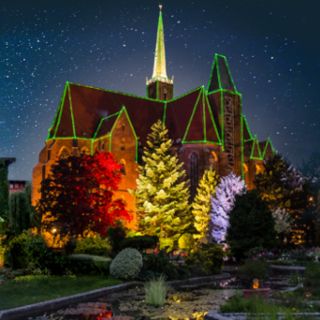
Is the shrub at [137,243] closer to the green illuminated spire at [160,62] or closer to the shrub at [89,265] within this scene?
the shrub at [89,265]

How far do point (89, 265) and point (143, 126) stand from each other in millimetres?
37579

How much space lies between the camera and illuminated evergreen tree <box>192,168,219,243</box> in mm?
45531

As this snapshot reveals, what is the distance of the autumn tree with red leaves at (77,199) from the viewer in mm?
31766

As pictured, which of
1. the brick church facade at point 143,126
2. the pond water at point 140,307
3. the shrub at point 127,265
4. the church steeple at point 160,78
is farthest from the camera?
the church steeple at point 160,78

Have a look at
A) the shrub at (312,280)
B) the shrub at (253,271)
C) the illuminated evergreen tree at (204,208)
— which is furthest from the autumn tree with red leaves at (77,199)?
the shrub at (312,280)

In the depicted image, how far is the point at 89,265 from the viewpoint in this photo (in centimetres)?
2152

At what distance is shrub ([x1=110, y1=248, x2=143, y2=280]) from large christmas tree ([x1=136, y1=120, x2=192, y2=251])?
21467 mm

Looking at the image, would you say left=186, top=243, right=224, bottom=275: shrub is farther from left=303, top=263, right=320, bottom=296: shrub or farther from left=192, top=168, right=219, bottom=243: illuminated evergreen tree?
left=192, top=168, right=219, bottom=243: illuminated evergreen tree

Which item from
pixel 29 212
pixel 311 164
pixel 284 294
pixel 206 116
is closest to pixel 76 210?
pixel 29 212

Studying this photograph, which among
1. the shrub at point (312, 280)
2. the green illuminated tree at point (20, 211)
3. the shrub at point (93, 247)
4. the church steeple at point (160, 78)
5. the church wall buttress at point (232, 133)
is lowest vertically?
the shrub at point (312, 280)

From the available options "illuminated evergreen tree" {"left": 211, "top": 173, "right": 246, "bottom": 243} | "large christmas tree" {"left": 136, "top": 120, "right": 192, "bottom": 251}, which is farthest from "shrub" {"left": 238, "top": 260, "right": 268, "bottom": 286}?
"large christmas tree" {"left": 136, "top": 120, "right": 192, "bottom": 251}

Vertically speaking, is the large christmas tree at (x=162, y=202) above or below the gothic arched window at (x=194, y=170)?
below

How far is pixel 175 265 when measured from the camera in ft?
71.4

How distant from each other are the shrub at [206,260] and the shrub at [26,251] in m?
7.09
